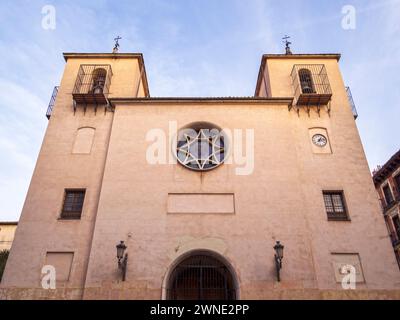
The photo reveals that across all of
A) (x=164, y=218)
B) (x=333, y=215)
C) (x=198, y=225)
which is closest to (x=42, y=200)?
(x=164, y=218)

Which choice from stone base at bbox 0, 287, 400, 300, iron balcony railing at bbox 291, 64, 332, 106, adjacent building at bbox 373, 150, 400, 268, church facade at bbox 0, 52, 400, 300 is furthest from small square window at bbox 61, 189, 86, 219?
A: adjacent building at bbox 373, 150, 400, 268

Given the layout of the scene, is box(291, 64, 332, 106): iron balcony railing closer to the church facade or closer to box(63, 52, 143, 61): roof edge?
the church facade

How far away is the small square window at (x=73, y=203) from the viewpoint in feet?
42.0

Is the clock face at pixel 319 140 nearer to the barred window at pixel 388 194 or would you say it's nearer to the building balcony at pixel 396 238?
the barred window at pixel 388 194

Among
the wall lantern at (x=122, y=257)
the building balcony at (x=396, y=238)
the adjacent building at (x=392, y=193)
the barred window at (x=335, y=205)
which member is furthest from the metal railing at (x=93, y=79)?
the building balcony at (x=396, y=238)

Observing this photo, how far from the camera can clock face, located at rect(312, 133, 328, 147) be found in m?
14.5

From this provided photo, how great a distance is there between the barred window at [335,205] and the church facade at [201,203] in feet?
0.15

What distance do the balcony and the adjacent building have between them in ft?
73.4

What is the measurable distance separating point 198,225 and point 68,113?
8606mm

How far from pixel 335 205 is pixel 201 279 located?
617 centimetres

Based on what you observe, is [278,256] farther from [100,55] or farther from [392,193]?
[392,193]

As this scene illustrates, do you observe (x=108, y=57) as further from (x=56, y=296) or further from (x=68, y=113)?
(x=56, y=296)

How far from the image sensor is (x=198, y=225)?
12172 millimetres
